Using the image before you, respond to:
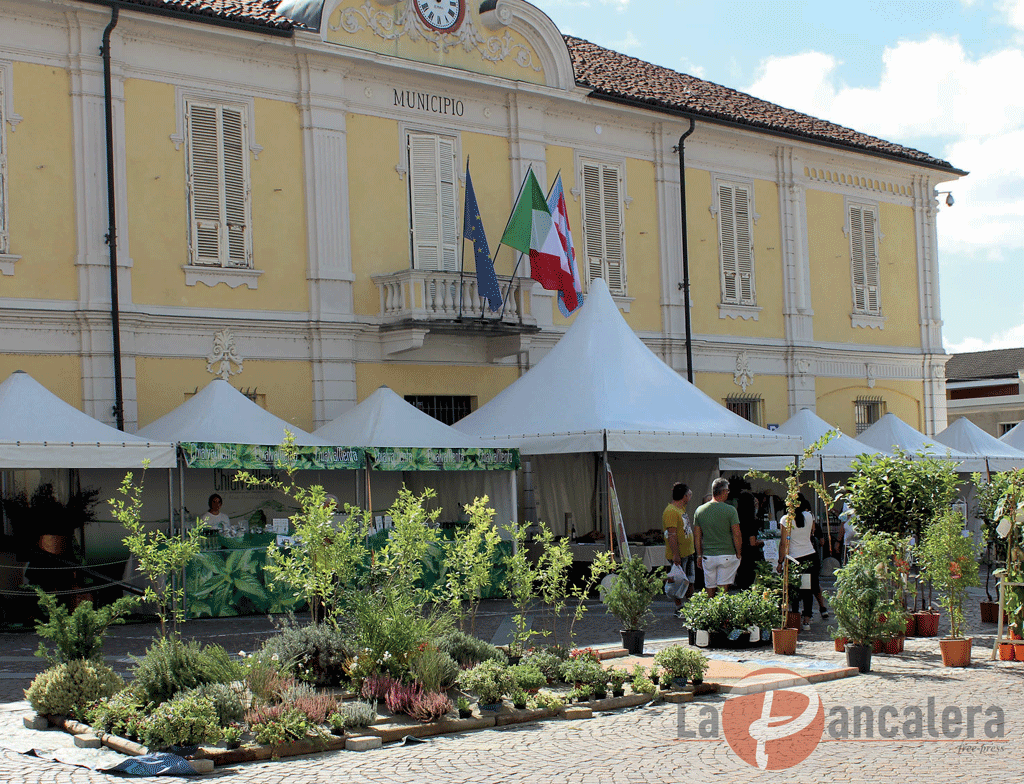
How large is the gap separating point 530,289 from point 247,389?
5.22 metres

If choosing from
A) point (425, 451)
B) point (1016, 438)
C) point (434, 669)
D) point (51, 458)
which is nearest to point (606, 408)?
point (425, 451)

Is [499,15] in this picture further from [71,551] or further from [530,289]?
[71,551]

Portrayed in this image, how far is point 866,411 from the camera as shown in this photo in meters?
26.9

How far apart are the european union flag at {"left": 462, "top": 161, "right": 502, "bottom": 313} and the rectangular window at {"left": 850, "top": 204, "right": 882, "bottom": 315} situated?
10749 millimetres

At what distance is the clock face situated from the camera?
20125mm

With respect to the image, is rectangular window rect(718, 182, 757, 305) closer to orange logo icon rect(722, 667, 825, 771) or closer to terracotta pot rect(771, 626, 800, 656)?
terracotta pot rect(771, 626, 800, 656)

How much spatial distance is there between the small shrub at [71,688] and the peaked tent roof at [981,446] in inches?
701

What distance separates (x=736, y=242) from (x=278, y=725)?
18.5 metres

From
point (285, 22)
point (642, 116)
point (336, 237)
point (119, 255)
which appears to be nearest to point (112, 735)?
point (119, 255)

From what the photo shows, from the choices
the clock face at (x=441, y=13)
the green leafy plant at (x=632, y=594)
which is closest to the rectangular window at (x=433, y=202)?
the clock face at (x=441, y=13)

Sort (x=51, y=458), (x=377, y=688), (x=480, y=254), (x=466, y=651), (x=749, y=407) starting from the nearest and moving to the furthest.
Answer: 1. (x=377, y=688)
2. (x=466, y=651)
3. (x=51, y=458)
4. (x=480, y=254)
5. (x=749, y=407)

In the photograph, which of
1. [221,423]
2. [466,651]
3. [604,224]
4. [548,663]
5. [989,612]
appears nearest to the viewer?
[548,663]

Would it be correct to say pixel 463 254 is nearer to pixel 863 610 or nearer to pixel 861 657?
pixel 863 610

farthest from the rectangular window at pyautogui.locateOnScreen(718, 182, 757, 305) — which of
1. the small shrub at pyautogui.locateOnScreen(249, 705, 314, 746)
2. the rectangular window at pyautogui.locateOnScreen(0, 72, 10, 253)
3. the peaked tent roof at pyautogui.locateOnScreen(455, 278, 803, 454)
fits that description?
the small shrub at pyautogui.locateOnScreen(249, 705, 314, 746)
